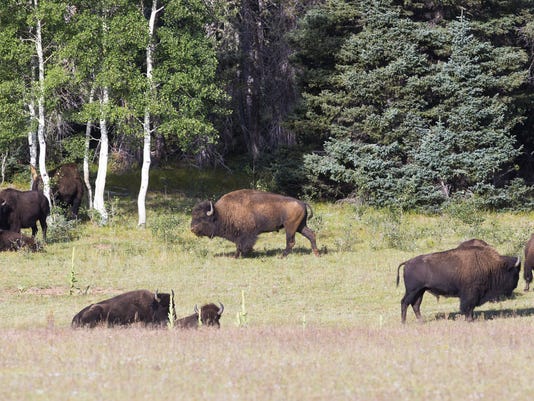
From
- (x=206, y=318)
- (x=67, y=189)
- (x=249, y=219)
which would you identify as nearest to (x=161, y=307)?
(x=206, y=318)

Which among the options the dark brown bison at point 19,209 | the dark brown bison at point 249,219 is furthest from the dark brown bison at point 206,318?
the dark brown bison at point 19,209

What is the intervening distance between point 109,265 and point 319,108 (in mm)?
14113

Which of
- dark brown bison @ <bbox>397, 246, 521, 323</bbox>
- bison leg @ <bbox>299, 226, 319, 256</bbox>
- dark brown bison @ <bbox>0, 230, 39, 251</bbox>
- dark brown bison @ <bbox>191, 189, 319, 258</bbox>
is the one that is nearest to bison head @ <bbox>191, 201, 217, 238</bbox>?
dark brown bison @ <bbox>191, 189, 319, 258</bbox>

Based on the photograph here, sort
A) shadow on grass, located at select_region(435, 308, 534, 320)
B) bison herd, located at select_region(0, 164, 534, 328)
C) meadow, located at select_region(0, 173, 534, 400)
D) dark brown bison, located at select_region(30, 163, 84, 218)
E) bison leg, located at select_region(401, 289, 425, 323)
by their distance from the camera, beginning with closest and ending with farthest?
meadow, located at select_region(0, 173, 534, 400), bison herd, located at select_region(0, 164, 534, 328), bison leg, located at select_region(401, 289, 425, 323), shadow on grass, located at select_region(435, 308, 534, 320), dark brown bison, located at select_region(30, 163, 84, 218)

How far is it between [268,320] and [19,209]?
11909 mm

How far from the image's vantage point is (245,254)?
2811 cm

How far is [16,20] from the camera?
107 feet

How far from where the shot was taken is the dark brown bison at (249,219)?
2797 cm

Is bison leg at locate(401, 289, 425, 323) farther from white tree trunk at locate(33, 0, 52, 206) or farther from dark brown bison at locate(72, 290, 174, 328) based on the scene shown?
Result: white tree trunk at locate(33, 0, 52, 206)

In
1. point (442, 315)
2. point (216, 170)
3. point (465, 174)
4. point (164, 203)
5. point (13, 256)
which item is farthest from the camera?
point (216, 170)

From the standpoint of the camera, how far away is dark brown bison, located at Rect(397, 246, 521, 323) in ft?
62.0

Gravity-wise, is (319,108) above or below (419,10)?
below

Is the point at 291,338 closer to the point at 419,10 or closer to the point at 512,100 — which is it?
the point at 512,100

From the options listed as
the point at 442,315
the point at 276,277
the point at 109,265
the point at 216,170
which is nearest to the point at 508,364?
the point at 442,315
